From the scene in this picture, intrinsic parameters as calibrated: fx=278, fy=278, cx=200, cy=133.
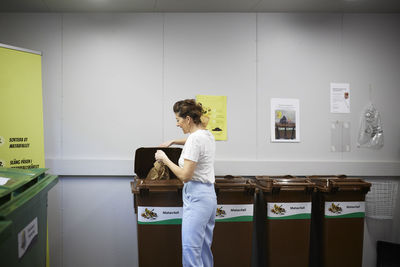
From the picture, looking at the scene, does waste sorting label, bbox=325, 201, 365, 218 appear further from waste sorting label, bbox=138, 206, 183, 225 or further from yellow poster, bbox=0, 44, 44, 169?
yellow poster, bbox=0, 44, 44, 169

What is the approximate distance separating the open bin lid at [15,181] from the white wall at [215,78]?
124 cm

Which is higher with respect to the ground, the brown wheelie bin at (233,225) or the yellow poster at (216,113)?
the yellow poster at (216,113)

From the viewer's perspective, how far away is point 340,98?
10.4ft

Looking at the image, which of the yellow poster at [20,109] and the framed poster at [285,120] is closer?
the yellow poster at [20,109]

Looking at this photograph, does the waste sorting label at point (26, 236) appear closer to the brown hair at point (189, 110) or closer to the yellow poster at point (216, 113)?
the brown hair at point (189, 110)

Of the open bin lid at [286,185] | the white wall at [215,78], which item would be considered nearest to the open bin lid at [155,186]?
the white wall at [215,78]

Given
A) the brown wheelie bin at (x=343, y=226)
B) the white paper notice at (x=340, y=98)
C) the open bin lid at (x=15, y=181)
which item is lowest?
the brown wheelie bin at (x=343, y=226)

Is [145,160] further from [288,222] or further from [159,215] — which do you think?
[288,222]

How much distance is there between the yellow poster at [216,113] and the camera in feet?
9.96

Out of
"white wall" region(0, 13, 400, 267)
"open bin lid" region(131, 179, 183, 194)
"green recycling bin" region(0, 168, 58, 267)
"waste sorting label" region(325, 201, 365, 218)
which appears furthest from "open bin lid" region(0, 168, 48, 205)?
"waste sorting label" region(325, 201, 365, 218)

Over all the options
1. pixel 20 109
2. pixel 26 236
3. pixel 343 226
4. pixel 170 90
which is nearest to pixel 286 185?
pixel 343 226

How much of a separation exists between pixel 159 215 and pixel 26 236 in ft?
3.60

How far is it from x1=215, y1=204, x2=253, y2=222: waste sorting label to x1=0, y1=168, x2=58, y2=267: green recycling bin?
4.40ft

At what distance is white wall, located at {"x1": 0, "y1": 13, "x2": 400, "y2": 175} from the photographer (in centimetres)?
297
